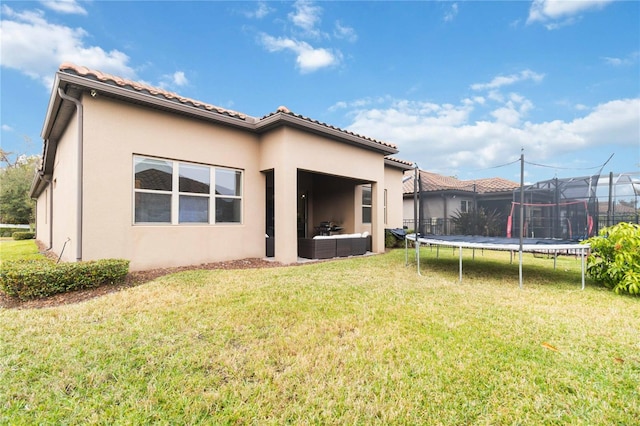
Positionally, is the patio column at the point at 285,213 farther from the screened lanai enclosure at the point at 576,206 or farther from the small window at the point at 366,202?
the screened lanai enclosure at the point at 576,206

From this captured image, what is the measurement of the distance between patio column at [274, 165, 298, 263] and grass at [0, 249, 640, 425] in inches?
121

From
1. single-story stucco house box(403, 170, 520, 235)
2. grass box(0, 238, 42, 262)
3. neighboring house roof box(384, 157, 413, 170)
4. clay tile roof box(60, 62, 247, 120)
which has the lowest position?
grass box(0, 238, 42, 262)

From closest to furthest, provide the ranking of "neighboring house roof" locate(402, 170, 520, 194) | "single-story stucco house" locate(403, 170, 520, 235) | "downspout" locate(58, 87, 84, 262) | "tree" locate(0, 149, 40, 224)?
"downspout" locate(58, 87, 84, 262), "neighboring house roof" locate(402, 170, 520, 194), "single-story stucco house" locate(403, 170, 520, 235), "tree" locate(0, 149, 40, 224)

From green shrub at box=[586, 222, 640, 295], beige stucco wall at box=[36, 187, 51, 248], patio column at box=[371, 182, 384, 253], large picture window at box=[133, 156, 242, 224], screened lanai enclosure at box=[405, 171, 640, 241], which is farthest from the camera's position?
beige stucco wall at box=[36, 187, 51, 248]

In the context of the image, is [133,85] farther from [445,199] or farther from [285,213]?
[445,199]

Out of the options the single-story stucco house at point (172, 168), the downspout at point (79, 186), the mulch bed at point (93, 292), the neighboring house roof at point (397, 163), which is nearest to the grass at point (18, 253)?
the single-story stucco house at point (172, 168)

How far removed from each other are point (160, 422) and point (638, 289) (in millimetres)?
7217

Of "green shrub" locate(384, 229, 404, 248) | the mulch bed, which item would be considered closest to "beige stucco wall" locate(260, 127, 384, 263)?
the mulch bed

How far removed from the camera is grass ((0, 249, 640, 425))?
6.88 feet

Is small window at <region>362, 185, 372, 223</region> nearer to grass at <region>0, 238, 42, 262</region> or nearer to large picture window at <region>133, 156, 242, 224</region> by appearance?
large picture window at <region>133, 156, 242, 224</region>

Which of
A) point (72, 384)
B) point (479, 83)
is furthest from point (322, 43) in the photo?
point (72, 384)

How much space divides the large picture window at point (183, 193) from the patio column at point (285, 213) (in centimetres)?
121

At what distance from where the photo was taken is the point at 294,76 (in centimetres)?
1444

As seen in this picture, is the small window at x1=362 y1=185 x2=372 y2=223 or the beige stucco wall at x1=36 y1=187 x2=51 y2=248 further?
the beige stucco wall at x1=36 y1=187 x2=51 y2=248
